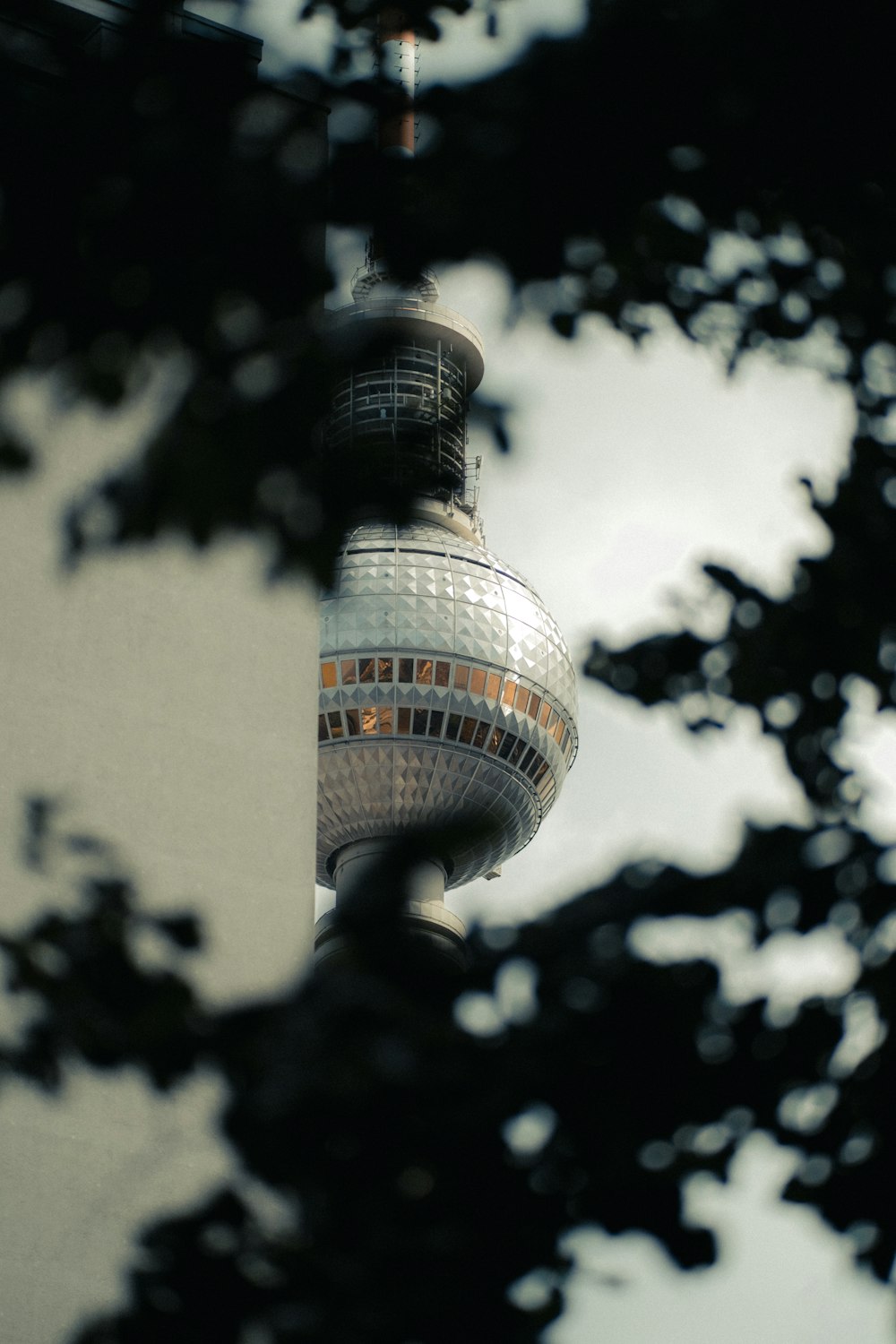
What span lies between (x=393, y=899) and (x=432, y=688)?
151 ft

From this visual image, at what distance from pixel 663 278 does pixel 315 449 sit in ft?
4.10

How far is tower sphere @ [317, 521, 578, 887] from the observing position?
48.3 meters

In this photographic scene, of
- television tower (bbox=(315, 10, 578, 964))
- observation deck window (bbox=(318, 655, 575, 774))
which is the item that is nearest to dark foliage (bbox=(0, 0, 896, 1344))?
television tower (bbox=(315, 10, 578, 964))

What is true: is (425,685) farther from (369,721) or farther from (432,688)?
(369,721)

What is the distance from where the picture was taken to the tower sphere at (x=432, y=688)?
4828 centimetres

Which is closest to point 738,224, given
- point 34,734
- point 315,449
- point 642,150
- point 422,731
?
point 642,150

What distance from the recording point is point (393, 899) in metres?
2.52

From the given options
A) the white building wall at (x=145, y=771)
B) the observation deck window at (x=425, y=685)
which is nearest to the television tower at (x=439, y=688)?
the observation deck window at (x=425, y=685)

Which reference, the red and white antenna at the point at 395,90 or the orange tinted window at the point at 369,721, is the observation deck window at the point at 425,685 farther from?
the red and white antenna at the point at 395,90

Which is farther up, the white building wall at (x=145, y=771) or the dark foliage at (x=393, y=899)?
the white building wall at (x=145, y=771)

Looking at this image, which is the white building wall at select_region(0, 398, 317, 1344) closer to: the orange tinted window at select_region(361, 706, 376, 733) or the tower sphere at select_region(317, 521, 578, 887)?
the tower sphere at select_region(317, 521, 578, 887)

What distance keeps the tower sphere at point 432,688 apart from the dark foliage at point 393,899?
43777 mm

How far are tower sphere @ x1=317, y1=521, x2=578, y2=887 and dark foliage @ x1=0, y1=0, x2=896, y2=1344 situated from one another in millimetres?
43777

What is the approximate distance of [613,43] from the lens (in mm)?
3088
